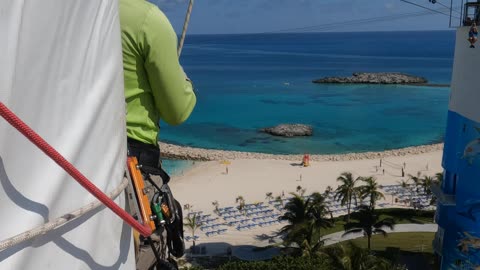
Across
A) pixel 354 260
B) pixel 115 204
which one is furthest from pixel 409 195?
pixel 115 204

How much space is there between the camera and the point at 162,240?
9.18 feet

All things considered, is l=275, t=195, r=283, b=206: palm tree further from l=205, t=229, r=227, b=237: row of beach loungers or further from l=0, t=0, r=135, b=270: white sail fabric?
l=0, t=0, r=135, b=270: white sail fabric

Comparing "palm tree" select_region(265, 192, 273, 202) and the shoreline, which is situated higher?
"palm tree" select_region(265, 192, 273, 202)

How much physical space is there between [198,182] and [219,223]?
31.0ft

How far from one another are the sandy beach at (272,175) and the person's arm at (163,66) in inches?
924

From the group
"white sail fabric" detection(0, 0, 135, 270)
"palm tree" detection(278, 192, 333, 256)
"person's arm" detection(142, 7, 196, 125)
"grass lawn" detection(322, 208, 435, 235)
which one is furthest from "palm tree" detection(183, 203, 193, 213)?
"white sail fabric" detection(0, 0, 135, 270)

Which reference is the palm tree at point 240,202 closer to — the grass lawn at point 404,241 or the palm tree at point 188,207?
the palm tree at point 188,207

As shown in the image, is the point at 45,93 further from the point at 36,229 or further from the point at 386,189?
the point at 386,189

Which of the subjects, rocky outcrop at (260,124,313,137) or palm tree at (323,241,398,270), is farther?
rocky outcrop at (260,124,313,137)

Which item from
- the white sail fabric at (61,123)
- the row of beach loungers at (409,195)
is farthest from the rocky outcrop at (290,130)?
the white sail fabric at (61,123)

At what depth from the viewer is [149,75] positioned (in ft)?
7.57

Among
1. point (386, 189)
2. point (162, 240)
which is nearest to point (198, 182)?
point (386, 189)

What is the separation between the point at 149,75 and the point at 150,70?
0.03 m

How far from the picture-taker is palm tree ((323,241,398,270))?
614 inches
